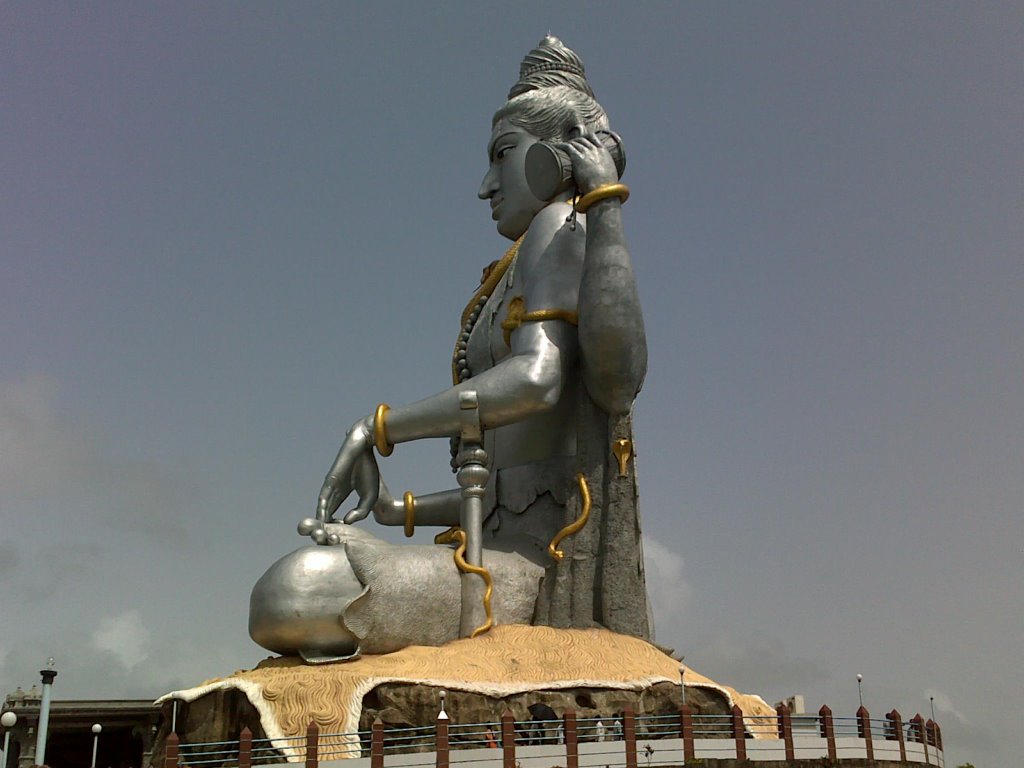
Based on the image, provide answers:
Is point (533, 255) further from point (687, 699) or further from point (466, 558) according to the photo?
point (687, 699)

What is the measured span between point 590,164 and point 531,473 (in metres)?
3.74

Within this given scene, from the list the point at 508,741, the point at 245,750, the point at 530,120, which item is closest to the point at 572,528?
the point at 508,741

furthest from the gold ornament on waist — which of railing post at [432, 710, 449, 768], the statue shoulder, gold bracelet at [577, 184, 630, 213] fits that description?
railing post at [432, 710, 449, 768]

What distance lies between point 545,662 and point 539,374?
3205 millimetres

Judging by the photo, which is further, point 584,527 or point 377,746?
point 584,527

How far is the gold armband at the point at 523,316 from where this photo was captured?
526 inches

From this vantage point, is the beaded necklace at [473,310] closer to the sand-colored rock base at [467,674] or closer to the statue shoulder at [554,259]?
the statue shoulder at [554,259]

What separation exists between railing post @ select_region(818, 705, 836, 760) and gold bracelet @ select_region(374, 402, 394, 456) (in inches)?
222

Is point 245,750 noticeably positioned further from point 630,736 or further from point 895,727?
point 895,727

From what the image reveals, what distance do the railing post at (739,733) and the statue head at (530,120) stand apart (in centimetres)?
677

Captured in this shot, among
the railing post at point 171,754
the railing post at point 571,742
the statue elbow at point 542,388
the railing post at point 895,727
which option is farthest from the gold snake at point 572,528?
the railing post at point 171,754

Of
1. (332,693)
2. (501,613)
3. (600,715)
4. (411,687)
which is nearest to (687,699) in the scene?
(600,715)

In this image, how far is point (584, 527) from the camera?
13.1 m

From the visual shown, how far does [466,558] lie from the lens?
12.5 metres
